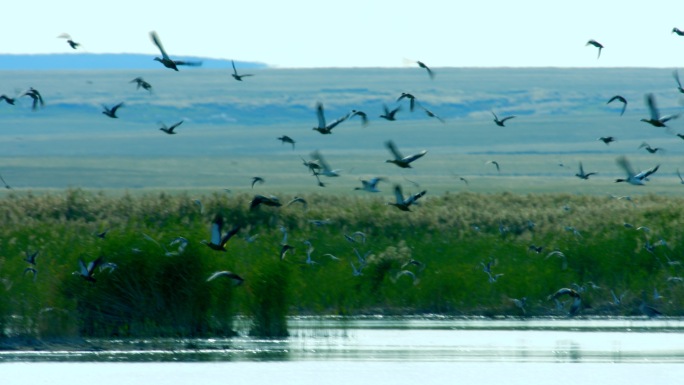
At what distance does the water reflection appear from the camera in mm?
25109

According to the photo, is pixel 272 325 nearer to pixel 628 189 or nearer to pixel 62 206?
pixel 62 206

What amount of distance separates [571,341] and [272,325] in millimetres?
6009

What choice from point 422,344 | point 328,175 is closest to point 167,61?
point 328,175

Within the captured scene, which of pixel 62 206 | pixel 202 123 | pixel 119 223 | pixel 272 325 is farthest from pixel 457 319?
pixel 202 123

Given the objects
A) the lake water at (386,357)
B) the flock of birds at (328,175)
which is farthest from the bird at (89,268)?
the lake water at (386,357)

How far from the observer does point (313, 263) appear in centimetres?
3170

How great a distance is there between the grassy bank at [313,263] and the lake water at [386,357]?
58cm

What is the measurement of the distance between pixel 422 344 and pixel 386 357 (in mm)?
1785

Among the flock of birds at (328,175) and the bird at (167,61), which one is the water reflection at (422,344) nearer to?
the flock of birds at (328,175)

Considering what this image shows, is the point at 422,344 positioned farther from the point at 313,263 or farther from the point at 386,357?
the point at 313,263


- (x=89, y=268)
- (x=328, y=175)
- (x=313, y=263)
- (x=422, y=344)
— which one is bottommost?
(x=422, y=344)

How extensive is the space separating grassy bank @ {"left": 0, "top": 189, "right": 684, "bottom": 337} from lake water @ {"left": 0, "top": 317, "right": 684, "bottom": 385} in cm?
58

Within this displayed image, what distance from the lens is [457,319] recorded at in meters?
30.5

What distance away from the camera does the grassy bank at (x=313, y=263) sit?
82.7ft
